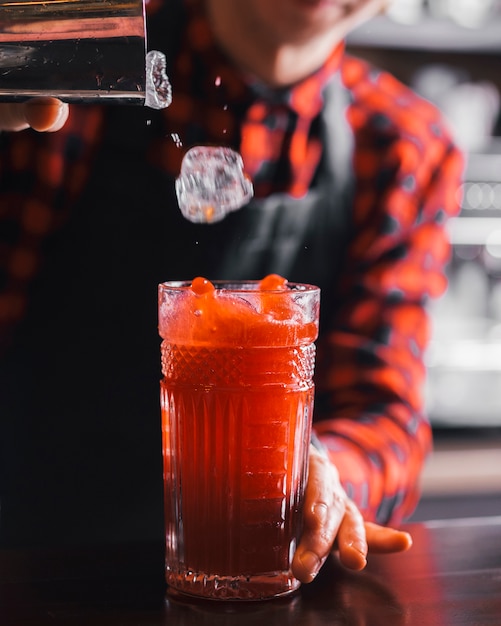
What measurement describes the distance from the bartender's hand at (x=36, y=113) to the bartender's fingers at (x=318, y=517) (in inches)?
18.4

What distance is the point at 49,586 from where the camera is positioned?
851mm

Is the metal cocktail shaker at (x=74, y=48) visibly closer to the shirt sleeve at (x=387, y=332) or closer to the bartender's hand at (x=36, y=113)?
the bartender's hand at (x=36, y=113)

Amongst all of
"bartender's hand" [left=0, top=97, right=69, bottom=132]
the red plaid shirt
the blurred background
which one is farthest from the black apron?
the blurred background

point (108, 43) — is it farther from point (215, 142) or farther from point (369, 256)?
point (369, 256)

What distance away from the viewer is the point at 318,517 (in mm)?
895

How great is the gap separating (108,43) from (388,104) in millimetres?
1066

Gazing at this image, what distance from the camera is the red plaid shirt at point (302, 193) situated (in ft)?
5.08

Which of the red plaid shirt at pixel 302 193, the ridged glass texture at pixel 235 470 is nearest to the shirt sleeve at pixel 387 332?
the red plaid shirt at pixel 302 193

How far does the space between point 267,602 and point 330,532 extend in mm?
105

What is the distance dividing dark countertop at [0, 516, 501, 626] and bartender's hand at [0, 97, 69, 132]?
47 cm

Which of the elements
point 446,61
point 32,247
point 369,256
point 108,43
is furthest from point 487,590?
point 446,61

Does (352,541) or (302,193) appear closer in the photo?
(352,541)

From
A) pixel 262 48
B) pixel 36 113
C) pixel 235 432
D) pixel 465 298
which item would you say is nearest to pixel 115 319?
pixel 262 48

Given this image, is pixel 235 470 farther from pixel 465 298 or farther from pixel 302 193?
pixel 465 298
